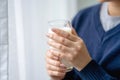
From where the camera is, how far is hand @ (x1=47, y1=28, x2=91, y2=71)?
62 centimetres

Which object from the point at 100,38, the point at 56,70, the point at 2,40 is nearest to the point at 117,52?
the point at 100,38

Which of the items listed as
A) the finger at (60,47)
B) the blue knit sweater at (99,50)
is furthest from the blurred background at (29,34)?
the finger at (60,47)

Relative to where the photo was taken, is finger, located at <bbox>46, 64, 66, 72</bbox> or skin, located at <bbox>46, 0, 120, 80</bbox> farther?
finger, located at <bbox>46, 64, 66, 72</bbox>

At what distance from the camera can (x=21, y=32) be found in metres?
1.05

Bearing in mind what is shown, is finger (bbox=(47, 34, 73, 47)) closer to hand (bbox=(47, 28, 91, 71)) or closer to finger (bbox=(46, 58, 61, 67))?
hand (bbox=(47, 28, 91, 71))

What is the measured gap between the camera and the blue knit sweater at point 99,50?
2.24 feet

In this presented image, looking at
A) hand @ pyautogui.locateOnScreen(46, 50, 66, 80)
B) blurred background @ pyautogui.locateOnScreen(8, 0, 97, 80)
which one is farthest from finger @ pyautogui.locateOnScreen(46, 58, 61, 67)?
blurred background @ pyautogui.locateOnScreen(8, 0, 97, 80)

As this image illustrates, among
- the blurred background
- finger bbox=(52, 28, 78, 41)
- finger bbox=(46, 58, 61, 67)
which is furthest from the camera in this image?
the blurred background

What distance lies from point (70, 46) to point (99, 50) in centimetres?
17

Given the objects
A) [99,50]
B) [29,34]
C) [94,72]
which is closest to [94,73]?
[94,72]

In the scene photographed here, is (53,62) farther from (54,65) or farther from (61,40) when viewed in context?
(61,40)

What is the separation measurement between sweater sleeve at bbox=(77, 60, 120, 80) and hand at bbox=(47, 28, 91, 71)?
1.3 inches

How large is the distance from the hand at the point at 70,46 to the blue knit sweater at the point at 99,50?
0.05 metres

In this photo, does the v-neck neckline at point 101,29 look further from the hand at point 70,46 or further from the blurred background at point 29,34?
the blurred background at point 29,34
